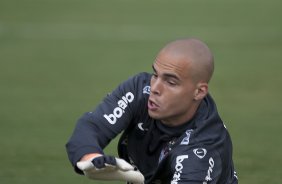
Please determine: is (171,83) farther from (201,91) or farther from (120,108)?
(120,108)

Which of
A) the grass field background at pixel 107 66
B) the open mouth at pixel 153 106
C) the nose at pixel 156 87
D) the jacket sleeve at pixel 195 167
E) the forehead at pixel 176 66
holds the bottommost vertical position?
the grass field background at pixel 107 66

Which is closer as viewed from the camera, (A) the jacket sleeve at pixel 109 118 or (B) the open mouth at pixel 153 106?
(B) the open mouth at pixel 153 106

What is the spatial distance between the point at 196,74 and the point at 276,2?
1756 centimetres

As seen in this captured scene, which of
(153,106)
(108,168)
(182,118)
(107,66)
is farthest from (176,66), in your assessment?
(107,66)

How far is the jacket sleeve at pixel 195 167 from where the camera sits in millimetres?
4992

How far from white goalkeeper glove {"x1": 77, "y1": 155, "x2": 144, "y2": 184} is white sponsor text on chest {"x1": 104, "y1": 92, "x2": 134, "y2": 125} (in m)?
0.59

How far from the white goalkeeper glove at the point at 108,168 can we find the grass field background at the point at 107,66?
7.88 ft

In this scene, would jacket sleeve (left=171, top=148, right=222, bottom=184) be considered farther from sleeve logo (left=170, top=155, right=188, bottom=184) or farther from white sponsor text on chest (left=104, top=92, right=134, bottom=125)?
white sponsor text on chest (left=104, top=92, right=134, bottom=125)

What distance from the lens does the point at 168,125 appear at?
5355 mm

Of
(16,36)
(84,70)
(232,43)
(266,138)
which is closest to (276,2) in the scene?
(232,43)

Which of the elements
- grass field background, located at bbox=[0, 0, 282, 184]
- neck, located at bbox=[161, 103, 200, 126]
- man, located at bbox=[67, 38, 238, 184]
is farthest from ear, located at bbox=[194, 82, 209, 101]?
grass field background, located at bbox=[0, 0, 282, 184]

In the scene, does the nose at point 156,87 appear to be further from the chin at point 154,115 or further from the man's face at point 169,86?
the chin at point 154,115

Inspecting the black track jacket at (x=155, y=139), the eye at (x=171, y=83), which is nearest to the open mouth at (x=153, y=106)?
the eye at (x=171, y=83)

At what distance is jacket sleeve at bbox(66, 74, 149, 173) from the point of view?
516cm
